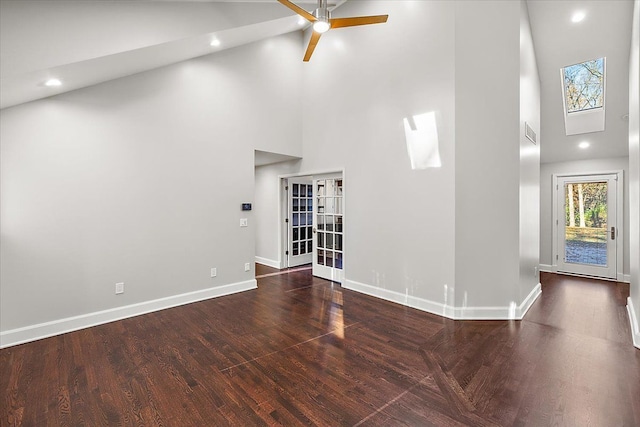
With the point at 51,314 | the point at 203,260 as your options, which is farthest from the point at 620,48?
the point at 51,314

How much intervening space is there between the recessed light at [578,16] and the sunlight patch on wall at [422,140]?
2363 millimetres

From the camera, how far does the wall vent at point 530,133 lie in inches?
150

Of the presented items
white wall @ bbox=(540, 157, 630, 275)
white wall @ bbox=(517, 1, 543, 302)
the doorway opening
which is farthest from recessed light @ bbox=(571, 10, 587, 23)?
the doorway opening

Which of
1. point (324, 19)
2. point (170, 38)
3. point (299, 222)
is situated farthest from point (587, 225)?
point (170, 38)

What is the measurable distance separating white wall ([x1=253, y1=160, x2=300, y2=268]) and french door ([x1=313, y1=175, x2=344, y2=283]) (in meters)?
0.93

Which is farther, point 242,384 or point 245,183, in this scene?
point 245,183

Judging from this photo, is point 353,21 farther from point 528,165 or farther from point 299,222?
point 299,222

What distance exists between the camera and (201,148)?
4.36 metres

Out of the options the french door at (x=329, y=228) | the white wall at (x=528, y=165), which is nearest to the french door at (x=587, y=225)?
the white wall at (x=528, y=165)

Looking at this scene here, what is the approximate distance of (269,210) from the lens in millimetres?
6555

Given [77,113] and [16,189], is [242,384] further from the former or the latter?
[77,113]

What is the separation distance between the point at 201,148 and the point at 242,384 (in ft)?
10.9

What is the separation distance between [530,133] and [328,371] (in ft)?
13.1

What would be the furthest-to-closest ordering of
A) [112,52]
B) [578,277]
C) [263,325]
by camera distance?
1. [578,277]
2. [263,325]
3. [112,52]
